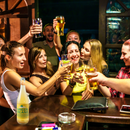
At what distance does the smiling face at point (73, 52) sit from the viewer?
2.74 metres

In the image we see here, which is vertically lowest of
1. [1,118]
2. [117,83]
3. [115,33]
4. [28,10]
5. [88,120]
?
[1,118]

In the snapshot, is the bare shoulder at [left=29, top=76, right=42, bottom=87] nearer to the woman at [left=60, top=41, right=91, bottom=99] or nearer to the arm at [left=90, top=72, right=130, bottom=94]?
the woman at [left=60, top=41, right=91, bottom=99]

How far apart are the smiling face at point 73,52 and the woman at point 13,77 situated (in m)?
0.63

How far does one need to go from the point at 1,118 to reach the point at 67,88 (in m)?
0.93

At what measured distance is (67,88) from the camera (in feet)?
8.02

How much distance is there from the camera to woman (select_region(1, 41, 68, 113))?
81.8 inches

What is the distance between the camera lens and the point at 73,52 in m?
2.76

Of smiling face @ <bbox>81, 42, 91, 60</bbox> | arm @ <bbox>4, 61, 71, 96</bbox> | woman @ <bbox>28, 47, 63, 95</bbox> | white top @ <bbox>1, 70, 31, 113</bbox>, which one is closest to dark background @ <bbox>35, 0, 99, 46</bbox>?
smiling face @ <bbox>81, 42, 91, 60</bbox>

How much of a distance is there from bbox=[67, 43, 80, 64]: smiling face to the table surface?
890 mm

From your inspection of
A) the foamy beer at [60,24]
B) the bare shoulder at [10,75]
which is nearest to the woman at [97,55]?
the foamy beer at [60,24]

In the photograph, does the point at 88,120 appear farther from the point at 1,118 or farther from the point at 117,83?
the point at 1,118

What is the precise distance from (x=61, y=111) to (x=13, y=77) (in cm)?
73

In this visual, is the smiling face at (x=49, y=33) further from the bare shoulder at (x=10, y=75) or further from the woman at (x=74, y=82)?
the bare shoulder at (x=10, y=75)

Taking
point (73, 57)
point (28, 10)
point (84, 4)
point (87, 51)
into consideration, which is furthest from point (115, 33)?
point (84, 4)
